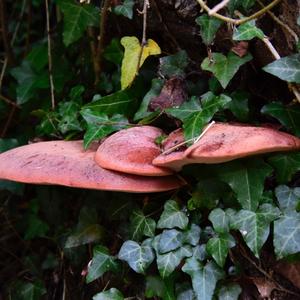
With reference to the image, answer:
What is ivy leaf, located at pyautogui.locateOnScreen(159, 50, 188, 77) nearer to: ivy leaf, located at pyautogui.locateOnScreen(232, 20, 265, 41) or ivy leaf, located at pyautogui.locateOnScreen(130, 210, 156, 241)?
ivy leaf, located at pyautogui.locateOnScreen(232, 20, 265, 41)

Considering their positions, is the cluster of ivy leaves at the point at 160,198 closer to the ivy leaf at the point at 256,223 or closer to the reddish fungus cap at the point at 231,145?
the ivy leaf at the point at 256,223

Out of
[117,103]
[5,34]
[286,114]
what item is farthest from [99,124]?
[5,34]

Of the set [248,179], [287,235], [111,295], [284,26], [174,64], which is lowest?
[111,295]

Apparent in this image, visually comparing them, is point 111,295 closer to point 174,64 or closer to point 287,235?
point 287,235

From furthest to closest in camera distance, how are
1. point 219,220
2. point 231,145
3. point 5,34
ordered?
1. point 5,34
2. point 219,220
3. point 231,145

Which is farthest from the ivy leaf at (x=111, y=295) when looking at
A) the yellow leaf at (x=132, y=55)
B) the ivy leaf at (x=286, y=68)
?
the ivy leaf at (x=286, y=68)

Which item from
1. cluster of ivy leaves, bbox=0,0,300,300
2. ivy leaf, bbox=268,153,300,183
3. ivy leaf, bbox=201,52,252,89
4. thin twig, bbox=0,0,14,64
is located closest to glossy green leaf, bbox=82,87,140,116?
cluster of ivy leaves, bbox=0,0,300,300
